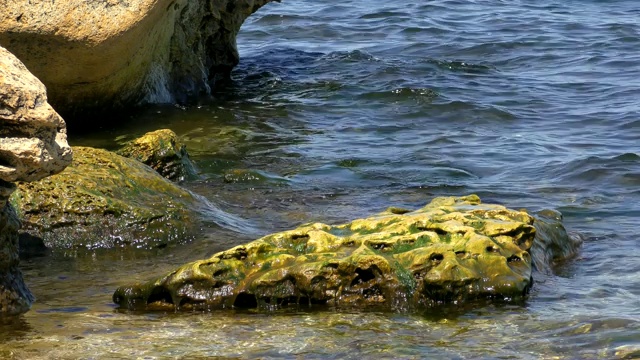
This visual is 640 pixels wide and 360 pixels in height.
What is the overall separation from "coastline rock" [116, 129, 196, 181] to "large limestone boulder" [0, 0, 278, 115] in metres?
0.99

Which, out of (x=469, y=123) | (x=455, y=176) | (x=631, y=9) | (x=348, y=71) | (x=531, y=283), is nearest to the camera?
(x=531, y=283)

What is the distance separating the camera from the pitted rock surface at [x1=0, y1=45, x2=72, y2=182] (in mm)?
4406

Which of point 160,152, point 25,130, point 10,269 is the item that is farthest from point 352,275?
point 160,152

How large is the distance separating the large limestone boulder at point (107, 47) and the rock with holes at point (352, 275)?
10.6ft

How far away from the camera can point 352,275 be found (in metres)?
5.48

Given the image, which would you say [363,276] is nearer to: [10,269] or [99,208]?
[10,269]

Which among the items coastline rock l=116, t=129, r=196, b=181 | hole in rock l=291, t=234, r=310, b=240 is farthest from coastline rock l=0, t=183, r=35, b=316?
coastline rock l=116, t=129, r=196, b=181

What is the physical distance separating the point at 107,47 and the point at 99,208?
88.8 inches

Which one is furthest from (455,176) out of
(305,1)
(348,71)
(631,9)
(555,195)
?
(305,1)

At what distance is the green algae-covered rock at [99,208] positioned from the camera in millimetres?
6445

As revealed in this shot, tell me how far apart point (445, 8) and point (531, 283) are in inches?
470

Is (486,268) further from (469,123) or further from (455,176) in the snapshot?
(469,123)

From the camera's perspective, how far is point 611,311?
5379 mm

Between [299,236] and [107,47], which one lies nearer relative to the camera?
[299,236]
